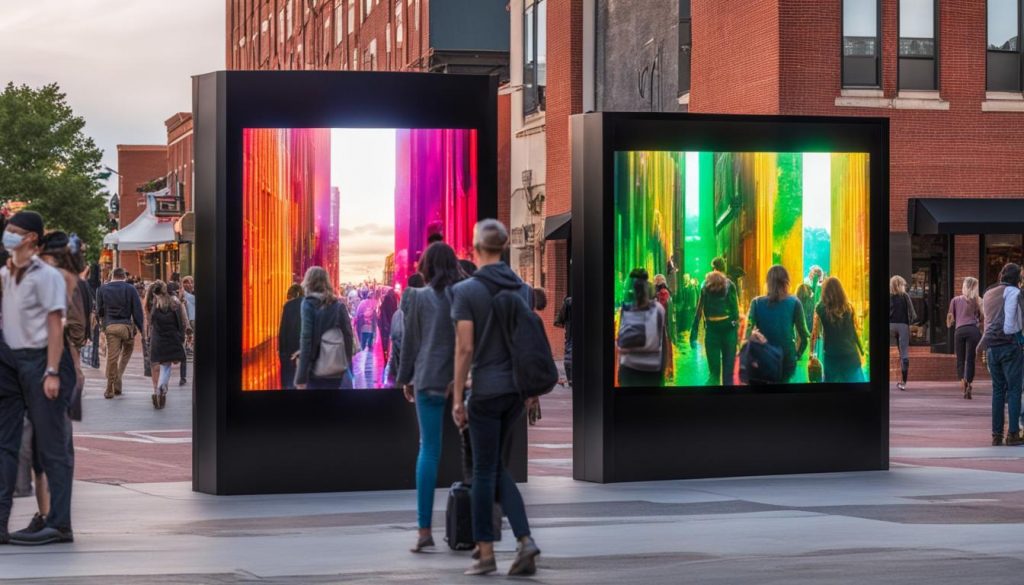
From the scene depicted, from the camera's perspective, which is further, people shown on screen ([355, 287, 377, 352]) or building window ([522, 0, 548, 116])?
building window ([522, 0, 548, 116])

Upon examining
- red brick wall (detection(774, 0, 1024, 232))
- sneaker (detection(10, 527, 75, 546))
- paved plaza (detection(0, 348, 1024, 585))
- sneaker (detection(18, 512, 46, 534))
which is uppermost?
red brick wall (detection(774, 0, 1024, 232))

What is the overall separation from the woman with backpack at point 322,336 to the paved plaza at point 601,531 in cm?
88

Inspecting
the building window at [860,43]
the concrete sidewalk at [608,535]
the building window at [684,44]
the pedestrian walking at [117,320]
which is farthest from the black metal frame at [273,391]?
the building window at [684,44]

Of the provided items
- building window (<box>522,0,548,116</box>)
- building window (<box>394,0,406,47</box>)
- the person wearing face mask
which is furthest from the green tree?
the person wearing face mask

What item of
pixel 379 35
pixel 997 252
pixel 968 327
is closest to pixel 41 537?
pixel 968 327

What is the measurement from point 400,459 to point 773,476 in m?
3.10

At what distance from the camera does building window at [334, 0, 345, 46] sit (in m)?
74.4

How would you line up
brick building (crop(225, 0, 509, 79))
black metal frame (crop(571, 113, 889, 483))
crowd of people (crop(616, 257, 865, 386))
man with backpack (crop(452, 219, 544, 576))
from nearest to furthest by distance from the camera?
man with backpack (crop(452, 219, 544, 576)) → black metal frame (crop(571, 113, 889, 483)) → crowd of people (crop(616, 257, 865, 386)) → brick building (crop(225, 0, 509, 79))

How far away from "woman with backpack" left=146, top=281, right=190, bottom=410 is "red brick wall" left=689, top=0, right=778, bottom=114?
12187 mm

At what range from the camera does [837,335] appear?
14109 millimetres

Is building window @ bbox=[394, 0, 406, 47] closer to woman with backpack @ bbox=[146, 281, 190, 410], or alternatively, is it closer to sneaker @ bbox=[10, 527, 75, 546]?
woman with backpack @ bbox=[146, 281, 190, 410]

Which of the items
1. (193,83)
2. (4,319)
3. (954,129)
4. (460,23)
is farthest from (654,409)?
(460,23)

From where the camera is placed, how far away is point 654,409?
13508 mm

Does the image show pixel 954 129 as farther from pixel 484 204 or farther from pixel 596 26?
pixel 484 204
